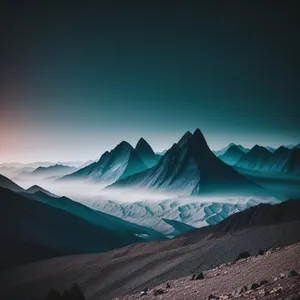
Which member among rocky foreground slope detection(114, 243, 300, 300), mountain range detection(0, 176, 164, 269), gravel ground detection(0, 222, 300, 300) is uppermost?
rocky foreground slope detection(114, 243, 300, 300)

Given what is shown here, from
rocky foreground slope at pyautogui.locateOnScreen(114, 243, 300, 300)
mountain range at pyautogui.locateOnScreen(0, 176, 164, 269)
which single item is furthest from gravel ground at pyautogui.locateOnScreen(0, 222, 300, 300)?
mountain range at pyautogui.locateOnScreen(0, 176, 164, 269)

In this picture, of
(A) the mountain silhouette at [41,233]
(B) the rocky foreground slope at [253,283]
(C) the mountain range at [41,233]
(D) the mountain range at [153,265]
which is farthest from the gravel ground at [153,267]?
(C) the mountain range at [41,233]

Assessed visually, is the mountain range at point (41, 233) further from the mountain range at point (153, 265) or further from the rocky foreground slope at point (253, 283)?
the rocky foreground slope at point (253, 283)

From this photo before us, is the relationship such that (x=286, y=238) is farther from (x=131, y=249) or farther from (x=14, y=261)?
(x=14, y=261)

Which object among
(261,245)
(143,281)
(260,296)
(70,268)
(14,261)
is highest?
(260,296)

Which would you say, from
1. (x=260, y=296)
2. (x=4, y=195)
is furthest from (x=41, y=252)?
(x=260, y=296)

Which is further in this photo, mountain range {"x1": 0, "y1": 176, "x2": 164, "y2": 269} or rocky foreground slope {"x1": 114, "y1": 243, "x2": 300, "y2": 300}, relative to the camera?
mountain range {"x1": 0, "y1": 176, "x2": 164, "y2": 269}

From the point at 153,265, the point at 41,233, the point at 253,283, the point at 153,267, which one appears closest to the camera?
the point at 253,283

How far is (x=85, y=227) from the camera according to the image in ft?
655

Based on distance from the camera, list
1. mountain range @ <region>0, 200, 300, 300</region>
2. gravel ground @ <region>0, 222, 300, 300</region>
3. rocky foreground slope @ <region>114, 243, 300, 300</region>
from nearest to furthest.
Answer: rocky foreground slope @ <region>114, 243, 300, 300</region> → mountain range @ <region>0, 200, 300, 300</region> → gravel ground @ <region>0, 222, 300, 300</region>

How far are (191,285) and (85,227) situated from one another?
17929 centimetres

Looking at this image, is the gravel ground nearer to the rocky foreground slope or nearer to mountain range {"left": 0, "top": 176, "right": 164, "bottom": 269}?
the rocky foreground slope

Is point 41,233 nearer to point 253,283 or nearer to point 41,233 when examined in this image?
point 41,233

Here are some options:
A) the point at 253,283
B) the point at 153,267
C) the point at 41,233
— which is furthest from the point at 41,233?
the point at 253,283
